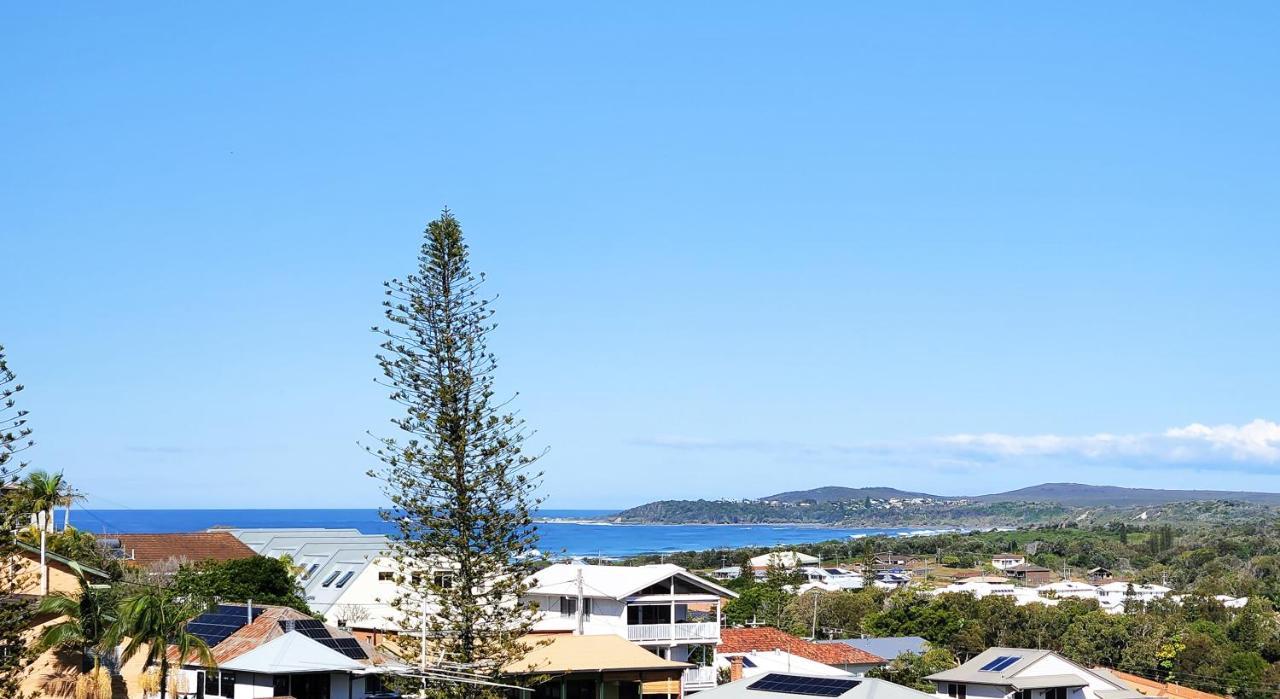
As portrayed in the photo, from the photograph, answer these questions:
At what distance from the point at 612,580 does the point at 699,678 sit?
361 cm

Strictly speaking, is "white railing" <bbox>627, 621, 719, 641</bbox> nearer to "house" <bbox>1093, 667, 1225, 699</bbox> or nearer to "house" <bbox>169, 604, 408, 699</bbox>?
"house" <bbox>169, 604, 408, 699</bbox>

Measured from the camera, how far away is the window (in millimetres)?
27969

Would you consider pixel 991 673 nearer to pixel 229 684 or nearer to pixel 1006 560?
pixel 229 684

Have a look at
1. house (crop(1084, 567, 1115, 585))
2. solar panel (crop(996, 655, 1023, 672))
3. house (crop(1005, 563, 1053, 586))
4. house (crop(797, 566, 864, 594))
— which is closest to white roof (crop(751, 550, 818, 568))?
house (crop(797, 566, 864, 594))

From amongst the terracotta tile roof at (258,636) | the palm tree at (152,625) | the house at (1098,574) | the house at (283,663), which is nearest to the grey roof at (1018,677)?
the terracotta tile roof at (258,636)

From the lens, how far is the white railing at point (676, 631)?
126ft

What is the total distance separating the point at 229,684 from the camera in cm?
2805

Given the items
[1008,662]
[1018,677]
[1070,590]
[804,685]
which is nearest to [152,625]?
[804,685]

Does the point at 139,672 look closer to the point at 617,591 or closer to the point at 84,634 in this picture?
the point at 84,634

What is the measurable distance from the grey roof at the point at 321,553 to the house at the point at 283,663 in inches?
480

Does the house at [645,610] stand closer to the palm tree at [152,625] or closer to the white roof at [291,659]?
the white roof at [291,659]

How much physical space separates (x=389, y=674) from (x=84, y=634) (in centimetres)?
589

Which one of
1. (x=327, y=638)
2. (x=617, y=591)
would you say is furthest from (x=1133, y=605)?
(x=327, y=638)

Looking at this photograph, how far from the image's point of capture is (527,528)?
2438 centimetres
